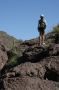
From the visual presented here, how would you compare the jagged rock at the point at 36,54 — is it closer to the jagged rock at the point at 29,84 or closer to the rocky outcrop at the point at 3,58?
the rocky outcrop at the point at 3,58

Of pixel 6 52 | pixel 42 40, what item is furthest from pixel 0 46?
pixel 42 40

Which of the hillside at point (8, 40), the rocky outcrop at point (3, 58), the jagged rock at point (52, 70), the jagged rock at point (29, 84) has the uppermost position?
the hillside at point (8, 40)

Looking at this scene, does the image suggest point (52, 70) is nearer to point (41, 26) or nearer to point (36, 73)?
point (36, 73)

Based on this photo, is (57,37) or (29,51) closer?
→ (29,51)

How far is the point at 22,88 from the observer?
2270 cm

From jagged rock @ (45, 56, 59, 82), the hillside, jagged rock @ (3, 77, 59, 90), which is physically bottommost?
jagged rock @ (3, 77, 59, 90)

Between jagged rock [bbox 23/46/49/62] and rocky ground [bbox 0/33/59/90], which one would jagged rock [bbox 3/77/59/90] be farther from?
jagged rock [bbox 23/46/49/62]

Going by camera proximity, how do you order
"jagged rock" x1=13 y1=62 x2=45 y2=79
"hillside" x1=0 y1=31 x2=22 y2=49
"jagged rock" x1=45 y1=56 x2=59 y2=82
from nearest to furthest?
"jagged rock" x1=13 y1=62 x2=45 y2=79, "jagged rock" x1=45 y1=56 x2=59 y2=82, "hillside" x1=0 y1=31 x2=22 y2=49

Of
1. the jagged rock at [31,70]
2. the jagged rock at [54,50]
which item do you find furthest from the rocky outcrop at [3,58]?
the jagged rock at [31,70]

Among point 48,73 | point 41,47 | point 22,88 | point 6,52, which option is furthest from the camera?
point 6,52

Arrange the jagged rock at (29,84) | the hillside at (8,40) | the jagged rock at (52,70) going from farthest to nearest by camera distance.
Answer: the hillside at (8,40), the jagged rock at (52,70), the jagged rock at (29,84)

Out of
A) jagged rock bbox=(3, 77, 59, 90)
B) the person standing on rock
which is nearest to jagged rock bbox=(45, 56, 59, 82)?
jagged rock bbox=(3, 77, 59, 90)

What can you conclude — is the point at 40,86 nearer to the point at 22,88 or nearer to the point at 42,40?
the point at 22,88

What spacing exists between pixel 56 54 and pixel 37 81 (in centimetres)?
295
